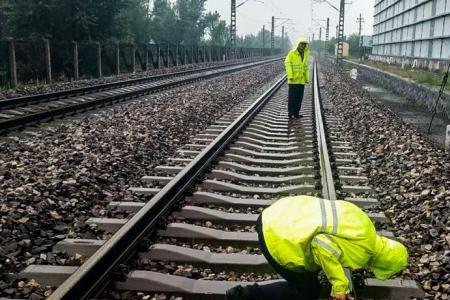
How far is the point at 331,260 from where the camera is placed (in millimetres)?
2439

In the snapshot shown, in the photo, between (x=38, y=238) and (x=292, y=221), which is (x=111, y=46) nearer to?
(x=38, y=238)

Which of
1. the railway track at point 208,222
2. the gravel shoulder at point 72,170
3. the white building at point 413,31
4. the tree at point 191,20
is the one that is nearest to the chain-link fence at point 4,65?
the gravel shoulder at point 72,170

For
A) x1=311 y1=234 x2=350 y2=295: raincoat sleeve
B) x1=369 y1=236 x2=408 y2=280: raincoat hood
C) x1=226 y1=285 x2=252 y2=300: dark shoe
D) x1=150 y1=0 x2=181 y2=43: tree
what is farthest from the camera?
x1=150 y1=0 x2=181 y2=43: tree

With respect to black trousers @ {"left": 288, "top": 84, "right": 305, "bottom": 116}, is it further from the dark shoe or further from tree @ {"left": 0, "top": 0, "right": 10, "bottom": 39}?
tree @ {"left": 0, "top": 0, "right": 10, "bottom": 39}

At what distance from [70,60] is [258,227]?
21003mm

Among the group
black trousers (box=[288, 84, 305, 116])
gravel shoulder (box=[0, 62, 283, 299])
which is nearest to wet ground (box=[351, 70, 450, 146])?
black trousers (box=[288, 84, 305, 116])

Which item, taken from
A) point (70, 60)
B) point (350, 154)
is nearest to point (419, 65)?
point (70, 60)

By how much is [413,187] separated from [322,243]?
12.6ft

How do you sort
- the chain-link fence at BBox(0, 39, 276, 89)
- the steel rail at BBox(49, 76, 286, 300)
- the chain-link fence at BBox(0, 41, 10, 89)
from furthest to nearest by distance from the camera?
1. the chain-link fence at BBox(0, 39, 276, 89)
2. the chain-link fence at BBox(0, 41, 10, 89)
3. the steel rail at BBox(49, 76, 286, 300)

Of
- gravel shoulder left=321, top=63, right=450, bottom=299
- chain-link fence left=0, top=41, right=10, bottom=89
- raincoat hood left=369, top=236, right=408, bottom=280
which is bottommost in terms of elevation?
gravel shoulder left=321, top=63, right=450, bottom=299

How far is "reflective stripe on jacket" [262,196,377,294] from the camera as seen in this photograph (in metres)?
2.45

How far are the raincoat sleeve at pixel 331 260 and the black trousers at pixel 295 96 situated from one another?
8736mm

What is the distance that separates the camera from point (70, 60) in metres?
22.1

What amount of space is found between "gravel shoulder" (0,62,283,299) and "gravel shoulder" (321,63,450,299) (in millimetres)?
2608
